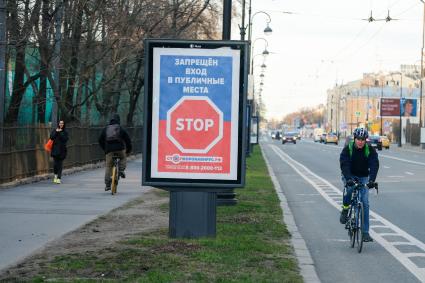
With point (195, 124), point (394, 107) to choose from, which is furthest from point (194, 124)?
point (394, 107)

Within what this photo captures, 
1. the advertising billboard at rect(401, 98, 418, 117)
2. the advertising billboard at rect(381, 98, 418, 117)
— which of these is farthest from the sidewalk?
the advertising billboard at rect(381, 98, 418, 117)

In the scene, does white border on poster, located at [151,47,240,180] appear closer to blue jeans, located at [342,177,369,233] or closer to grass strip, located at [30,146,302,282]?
grass strip, located at [30,146,302,282]

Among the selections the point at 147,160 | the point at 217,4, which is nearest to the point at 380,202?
the point at 147,160

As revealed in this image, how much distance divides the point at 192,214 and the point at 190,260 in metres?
1.84

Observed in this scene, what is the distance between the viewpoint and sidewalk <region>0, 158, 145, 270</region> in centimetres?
1134

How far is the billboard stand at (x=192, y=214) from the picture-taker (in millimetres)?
11570

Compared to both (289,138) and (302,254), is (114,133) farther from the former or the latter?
(289,138)

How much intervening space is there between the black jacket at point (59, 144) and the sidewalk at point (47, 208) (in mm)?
795

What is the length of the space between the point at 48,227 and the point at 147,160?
2398 mm

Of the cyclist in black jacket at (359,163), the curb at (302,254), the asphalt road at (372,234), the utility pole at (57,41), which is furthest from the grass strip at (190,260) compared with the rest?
the utility pole at (57,41)

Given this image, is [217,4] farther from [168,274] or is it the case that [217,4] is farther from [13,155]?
[168,274]

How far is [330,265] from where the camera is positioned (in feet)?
34.5

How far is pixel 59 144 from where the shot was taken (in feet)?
75.0

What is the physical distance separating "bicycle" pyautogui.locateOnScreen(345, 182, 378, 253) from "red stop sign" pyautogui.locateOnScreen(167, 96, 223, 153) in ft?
6.94
